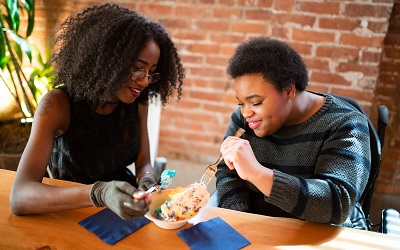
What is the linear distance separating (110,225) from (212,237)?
315 millimetres

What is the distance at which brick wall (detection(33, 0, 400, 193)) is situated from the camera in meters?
2.02

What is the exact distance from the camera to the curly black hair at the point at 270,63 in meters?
1.28

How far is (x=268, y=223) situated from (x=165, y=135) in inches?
70.6

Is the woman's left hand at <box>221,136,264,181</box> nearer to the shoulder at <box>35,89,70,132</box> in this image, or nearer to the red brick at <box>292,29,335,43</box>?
the shoulder at <box>35,89,70,132</box>

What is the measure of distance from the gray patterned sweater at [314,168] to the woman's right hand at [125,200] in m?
0.40

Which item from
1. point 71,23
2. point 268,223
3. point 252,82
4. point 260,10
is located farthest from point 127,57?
point 260,10

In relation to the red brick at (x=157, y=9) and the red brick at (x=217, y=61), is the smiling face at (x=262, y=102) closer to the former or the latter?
the red brick at (x=217, y=61)

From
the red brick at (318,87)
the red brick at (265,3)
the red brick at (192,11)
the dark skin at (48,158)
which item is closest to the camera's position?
the dark skin at (48,158)

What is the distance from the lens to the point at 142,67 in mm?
1385

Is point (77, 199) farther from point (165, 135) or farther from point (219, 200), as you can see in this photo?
point (165, 135)

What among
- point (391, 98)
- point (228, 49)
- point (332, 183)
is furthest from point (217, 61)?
point (332, 183)

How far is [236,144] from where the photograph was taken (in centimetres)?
119

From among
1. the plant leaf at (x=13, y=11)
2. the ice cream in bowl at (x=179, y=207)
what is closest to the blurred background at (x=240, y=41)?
the plant leaf at (x=13, y=11)

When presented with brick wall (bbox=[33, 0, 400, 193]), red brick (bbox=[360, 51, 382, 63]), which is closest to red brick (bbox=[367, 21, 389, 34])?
brick wall (bbox=[33, 0, 400, 193])
